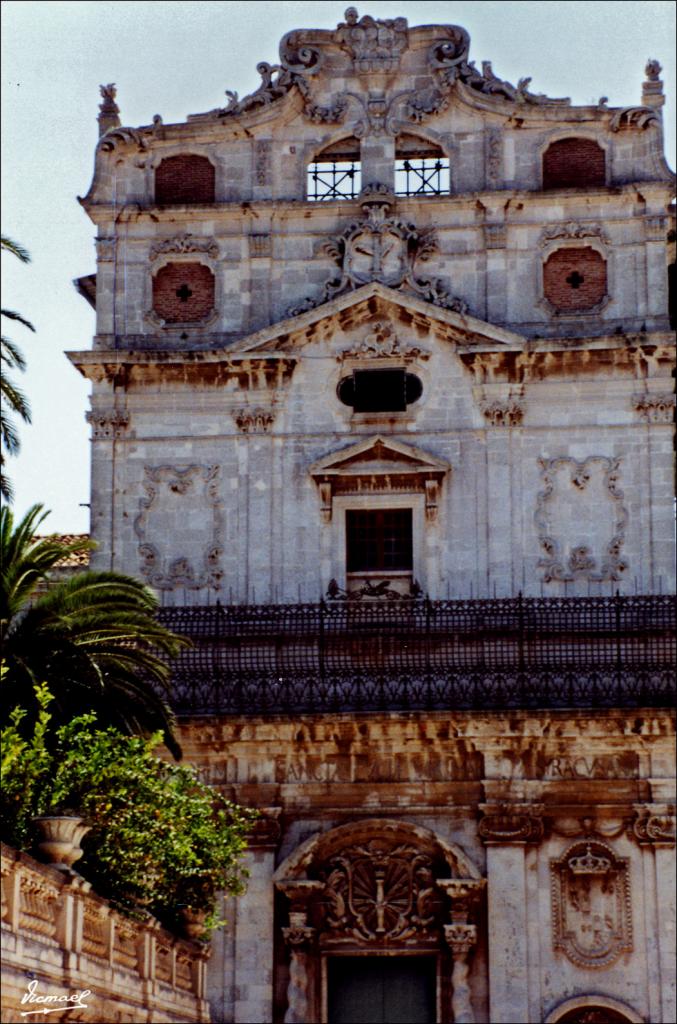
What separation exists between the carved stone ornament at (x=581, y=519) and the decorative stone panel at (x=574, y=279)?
9.65ft

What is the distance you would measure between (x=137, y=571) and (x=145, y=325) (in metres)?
4.64

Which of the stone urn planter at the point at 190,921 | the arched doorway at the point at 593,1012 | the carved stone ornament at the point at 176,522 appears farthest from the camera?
the carved stone ornament at the point at 176,522

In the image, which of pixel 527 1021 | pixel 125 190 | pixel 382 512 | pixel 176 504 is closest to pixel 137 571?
pixel 176 504

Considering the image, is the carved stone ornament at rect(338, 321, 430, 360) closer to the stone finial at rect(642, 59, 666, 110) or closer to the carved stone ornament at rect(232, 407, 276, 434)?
the carved stone ornament at rect(232, 407, 276, 434)

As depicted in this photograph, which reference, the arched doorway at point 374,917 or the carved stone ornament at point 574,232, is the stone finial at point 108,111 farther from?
the arched doorway at point 374,917

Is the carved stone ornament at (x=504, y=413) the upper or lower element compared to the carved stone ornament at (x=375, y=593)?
upper

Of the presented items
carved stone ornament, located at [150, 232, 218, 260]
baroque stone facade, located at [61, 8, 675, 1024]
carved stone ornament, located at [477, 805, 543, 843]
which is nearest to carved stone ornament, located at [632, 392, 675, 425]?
baroque stone facade, located at [61, 8, 675, 1024]

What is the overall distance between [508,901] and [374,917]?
220 centimetres

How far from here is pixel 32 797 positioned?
82.4 feet

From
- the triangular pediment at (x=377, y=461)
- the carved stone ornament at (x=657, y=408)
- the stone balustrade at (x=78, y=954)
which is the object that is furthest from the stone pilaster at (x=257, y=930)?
the carved stone ornament at (x=657, y=408)

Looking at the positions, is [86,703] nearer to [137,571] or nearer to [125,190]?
[137,571]

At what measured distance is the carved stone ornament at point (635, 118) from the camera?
38.6 metres

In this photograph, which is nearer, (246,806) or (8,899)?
(8,899)

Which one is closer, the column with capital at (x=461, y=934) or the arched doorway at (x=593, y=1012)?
the arched doorway at (x=593, y=1012)
